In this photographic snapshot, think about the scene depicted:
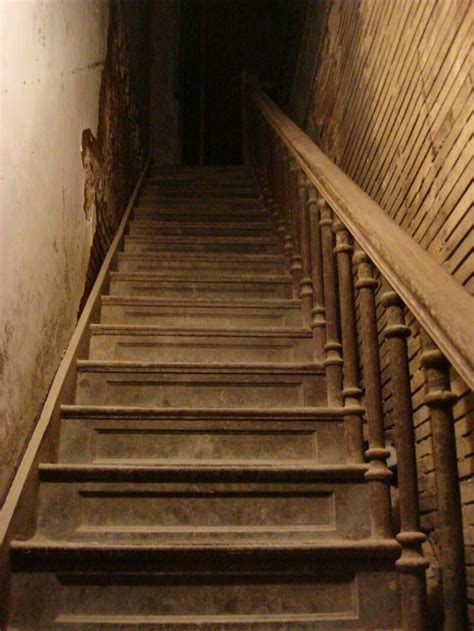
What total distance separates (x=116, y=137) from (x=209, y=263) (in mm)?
1590

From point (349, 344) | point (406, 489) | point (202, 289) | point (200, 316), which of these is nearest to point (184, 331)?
point (200, 316)

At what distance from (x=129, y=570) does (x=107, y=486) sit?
29cm

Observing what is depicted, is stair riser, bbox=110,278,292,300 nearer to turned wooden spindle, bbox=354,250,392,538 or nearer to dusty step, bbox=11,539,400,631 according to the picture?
turned wooden spindle, bbox=354,250,392,538

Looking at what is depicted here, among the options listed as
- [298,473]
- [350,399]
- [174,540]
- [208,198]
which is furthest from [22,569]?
[208,198]

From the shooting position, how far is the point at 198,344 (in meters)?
2.65

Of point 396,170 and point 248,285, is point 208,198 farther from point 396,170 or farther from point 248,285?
point 396,170

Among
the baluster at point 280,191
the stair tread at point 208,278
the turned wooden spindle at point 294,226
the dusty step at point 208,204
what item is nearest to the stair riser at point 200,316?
the turned wooden spindle at point 294,226

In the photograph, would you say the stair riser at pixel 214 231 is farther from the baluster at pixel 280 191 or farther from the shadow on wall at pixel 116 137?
the shadow on wall at pixel 116 137

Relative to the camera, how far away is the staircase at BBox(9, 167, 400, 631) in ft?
5.20

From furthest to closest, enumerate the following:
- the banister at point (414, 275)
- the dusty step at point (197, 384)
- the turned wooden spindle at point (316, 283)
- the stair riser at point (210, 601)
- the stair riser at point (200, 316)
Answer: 1. the stair riser at point (200, 316)
2. the turned wooden spindle at point (316, 283)
3. the dusty step at point (197, 384)
4. the stair riser at point (210, 601)
5. the banister at point (414, 275)

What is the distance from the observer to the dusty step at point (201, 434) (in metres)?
2.06

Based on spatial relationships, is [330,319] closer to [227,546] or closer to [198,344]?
[198,344]

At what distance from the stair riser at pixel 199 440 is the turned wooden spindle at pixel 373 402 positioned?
342 millimetres

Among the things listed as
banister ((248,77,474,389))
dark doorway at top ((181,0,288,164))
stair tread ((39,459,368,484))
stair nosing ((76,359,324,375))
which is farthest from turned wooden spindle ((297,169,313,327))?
dark doorway at top ((181,0,288,164))
